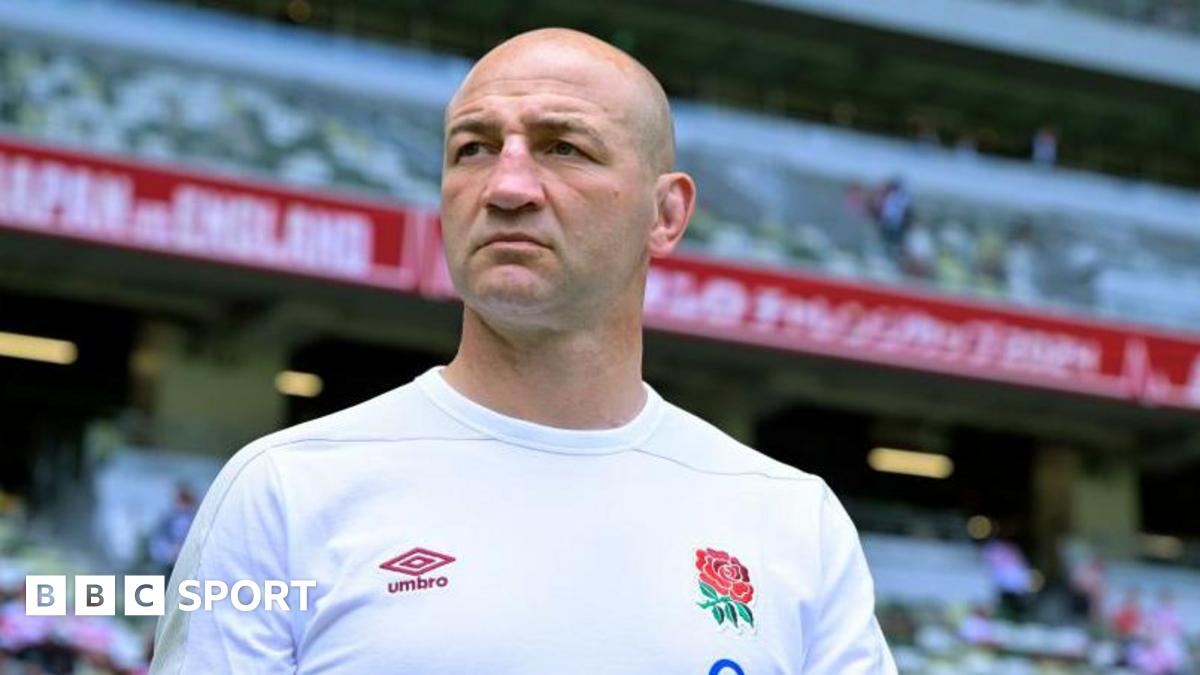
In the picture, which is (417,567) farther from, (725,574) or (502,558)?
(725,574)

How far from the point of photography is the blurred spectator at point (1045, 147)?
28.7m

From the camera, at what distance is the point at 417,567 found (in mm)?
2148

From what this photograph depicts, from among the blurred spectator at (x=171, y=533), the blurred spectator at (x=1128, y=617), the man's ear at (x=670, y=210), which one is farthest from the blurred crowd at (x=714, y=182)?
the man's ear at (x=670, y=210)

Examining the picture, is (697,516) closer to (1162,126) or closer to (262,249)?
(262,249)

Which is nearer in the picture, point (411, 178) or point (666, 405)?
point (666, 405)

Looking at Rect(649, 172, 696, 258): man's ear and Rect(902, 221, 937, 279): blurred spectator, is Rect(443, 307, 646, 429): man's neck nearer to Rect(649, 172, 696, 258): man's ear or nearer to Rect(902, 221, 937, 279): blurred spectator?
Rect(649, 172, 696, 258): man's ear

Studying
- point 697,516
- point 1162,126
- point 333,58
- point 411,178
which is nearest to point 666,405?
point 697,516

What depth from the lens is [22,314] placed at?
22.4 metres

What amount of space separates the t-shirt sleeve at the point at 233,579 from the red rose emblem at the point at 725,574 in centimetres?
43

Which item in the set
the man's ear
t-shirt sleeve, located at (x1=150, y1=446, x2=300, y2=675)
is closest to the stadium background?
the man's ear

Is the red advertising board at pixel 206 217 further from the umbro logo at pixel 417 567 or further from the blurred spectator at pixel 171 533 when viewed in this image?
the umbro logo at pixel 417 567

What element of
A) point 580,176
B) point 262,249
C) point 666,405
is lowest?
point 666,405

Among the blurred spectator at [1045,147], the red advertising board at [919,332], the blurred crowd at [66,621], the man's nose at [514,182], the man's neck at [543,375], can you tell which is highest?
the blurred spectator at [1045,147]

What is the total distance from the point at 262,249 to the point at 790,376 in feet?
22.9
